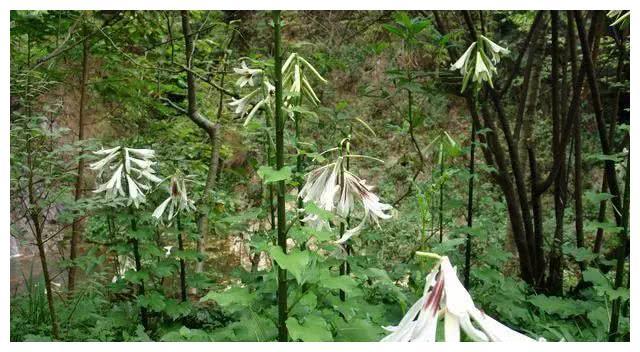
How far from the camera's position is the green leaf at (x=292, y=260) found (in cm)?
109

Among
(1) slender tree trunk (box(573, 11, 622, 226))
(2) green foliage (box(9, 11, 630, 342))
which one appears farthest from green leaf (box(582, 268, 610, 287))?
(1) slender tree trunk (box(573, 11, 622, 226))

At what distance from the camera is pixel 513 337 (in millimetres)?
723

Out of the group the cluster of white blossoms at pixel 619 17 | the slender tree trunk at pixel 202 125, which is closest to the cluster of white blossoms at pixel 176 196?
the slender tree trunk at pixel 202 125

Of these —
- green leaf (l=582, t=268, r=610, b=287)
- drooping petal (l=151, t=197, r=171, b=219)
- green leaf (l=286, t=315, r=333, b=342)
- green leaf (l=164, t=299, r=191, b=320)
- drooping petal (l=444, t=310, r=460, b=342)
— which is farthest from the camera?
green leaf (l=164, t=299, r=191, b=320)

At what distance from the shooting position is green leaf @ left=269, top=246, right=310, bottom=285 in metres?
1.09

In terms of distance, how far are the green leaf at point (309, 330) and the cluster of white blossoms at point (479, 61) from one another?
1.08 meters

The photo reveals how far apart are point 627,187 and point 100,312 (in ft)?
7.20

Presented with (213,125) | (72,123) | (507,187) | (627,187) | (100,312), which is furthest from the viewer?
(72,123)

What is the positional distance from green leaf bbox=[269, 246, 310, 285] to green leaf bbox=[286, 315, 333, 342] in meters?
0.14

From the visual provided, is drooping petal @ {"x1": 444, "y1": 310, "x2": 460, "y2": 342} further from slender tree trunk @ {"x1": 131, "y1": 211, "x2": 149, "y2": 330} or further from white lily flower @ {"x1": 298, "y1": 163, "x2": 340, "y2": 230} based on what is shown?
slender tree trunk @ {"x1": 131, "y1": 211, "x2": 149, "y2": 330}

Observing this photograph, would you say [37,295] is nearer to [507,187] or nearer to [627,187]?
[507,187]

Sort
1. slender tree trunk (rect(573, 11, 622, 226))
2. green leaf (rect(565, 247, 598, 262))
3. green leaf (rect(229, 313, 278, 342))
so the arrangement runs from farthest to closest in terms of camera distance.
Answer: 1. slender tree trunk (rect(573, 11, 622, 226))
2. green leaf (rect(565, 247, 598, 262))
3. green leaf (rect(229, 313, 278, 342))

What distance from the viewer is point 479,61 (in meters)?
1.88
